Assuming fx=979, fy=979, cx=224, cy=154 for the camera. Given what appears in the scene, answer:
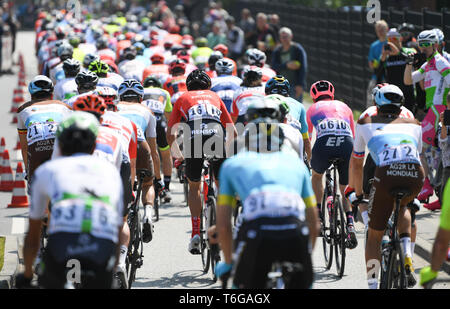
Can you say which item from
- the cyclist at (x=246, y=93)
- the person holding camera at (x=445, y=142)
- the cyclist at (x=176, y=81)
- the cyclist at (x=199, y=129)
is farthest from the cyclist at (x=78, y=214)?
the cyclist at (x=176, y=81)

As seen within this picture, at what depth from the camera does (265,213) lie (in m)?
5.82

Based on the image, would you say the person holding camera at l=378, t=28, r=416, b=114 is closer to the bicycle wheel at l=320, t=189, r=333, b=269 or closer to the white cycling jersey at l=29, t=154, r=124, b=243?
the bicycle wheel at l=320, t=189, r=333, b=269

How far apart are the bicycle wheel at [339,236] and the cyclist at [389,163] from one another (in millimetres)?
1599

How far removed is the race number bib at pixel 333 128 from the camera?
10.5 m

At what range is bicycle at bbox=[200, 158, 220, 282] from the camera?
9.74 metres

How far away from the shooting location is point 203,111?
1034cm

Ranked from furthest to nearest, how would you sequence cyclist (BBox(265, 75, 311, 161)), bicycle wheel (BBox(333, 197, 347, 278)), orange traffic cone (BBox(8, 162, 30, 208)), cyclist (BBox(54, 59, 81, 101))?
orange traffic cone (BBox(8, 162, 30, 208)), cyclist (BBox(54, 59, 81, 101)), cyclist (BBox(265, 75, 311, 161)), bicycle wheel (BBox(333, 197, 347, 278))

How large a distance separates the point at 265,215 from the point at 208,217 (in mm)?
4182

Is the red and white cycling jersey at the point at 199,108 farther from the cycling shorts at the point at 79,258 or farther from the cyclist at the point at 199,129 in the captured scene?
the cycling shorts at the point at 79,258

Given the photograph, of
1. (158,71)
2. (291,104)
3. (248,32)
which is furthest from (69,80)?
(248,32)

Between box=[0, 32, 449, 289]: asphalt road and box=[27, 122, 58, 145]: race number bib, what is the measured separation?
1.70 m

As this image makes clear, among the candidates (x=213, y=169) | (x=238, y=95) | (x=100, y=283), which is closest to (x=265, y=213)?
Answer: (x=100, y=283)

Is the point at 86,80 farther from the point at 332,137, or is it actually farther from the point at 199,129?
the point at 332,137

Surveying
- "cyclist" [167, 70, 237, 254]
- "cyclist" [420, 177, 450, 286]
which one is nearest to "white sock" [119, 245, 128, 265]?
"cyclist" [167, 70, 237, 254]
